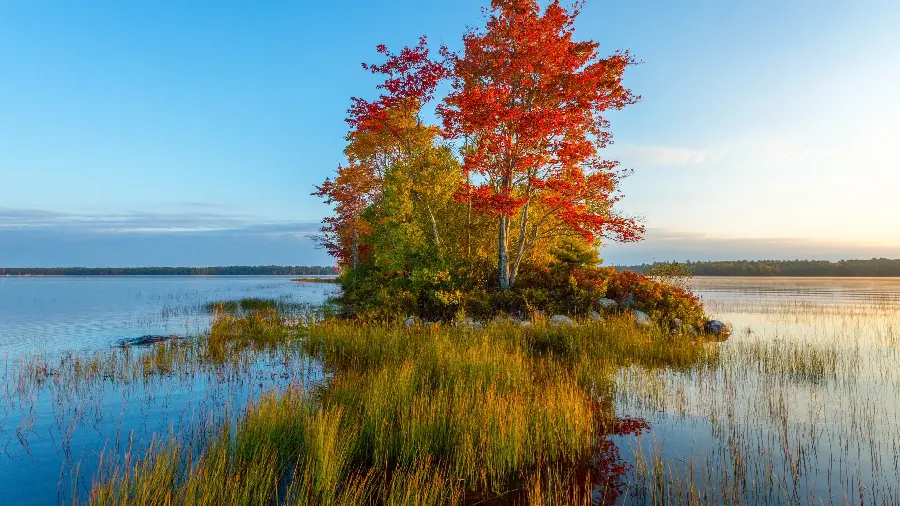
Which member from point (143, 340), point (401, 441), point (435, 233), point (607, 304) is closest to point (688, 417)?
point (401, 441)

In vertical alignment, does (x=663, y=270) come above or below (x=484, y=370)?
above

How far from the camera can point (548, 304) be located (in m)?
19.6

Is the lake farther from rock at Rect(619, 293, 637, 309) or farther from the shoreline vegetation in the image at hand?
rock at Rect(619, 293, 637, 309)

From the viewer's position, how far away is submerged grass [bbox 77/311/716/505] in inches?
191

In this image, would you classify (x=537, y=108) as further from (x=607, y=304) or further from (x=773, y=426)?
(x=773, y=426)

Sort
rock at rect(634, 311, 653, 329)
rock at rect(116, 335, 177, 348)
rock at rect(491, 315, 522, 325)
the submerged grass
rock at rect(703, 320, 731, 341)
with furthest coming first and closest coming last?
rock at rect(703, 320, 731, 341) → rock at rect(491, 315, 522, 325) → rock at rect(634, 311, 653, 329) → rock at rect(116, 335, 177, 348) → the submerged grass

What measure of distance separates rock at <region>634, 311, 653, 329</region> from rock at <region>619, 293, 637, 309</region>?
90 cm

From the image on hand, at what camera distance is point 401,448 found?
20.6 ft

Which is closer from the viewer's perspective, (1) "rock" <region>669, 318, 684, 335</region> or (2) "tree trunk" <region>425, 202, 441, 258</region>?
(1) "rock" <region>669, 318, 684, 335</region>

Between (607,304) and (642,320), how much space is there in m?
1.86

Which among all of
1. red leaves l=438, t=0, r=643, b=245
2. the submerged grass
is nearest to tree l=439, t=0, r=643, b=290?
red leaves l=438, t=0, r=643, b=245

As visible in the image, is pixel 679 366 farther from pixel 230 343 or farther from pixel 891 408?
pixel 230 343

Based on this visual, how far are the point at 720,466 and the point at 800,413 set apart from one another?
366 centimetres

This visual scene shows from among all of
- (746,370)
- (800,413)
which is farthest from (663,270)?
(800,413)
